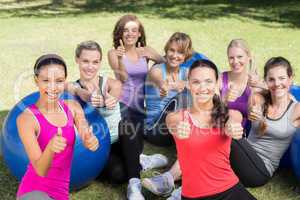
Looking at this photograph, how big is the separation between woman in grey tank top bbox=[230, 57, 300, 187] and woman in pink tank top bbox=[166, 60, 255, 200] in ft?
2.06

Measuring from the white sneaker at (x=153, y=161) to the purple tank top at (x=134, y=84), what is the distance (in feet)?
1.99

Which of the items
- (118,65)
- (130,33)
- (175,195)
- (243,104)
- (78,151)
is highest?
(130,33)

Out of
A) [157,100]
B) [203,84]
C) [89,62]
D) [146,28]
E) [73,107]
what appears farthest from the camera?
[146,28]

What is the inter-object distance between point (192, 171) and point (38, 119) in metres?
1.10

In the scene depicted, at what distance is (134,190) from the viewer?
405 centimetres

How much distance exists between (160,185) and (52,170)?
1.19 meters

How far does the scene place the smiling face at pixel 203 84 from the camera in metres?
3.21

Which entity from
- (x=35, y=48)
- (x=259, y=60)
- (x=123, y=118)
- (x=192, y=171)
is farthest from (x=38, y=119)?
(x=35, y=48)

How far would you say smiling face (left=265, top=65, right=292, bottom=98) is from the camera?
4.02m

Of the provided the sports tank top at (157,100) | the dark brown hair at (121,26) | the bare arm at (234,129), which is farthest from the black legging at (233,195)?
the dark brown hair at (121,26)

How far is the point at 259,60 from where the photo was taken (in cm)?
885

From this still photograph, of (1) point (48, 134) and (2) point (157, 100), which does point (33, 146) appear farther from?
(2) point (157, 100)

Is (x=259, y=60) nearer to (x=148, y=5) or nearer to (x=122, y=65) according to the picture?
(x=122, y=65)

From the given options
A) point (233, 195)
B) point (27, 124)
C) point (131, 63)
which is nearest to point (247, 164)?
point (233, 195)
